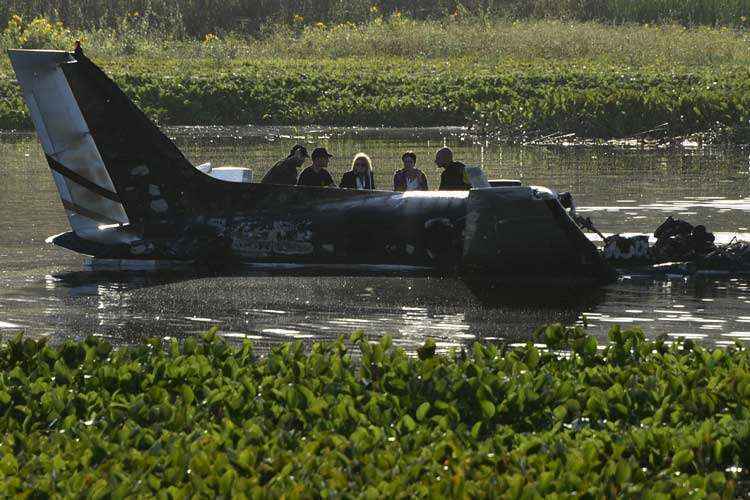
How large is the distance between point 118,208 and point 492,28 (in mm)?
49863

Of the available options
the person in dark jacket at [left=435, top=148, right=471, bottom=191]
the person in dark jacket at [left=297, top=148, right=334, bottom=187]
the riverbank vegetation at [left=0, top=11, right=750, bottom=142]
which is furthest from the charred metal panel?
the riverbank vegetation at [left=0, top=11, right=750, bottom=142]

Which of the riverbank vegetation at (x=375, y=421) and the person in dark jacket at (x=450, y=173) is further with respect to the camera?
the person in dark jacket at (x=450, y=173)

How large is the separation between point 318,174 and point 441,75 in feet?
116

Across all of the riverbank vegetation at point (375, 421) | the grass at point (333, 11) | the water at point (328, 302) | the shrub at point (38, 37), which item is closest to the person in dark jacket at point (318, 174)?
the water at point (328, 302)

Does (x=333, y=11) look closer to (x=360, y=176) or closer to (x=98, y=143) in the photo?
(x=360, y=176)

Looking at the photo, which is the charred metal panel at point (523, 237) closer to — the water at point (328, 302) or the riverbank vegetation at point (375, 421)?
the water at point (328, 302)

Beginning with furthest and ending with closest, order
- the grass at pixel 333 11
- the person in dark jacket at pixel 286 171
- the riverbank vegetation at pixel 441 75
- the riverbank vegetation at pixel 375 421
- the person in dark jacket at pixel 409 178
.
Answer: the grass at pixel 333 11 < the riverbank vegetation at pixel 441 75 < the person in dark jacket at pixel 286 171 < the person in dark jacket at pixel 409 178 < the riverbank vegetation at pixel 375 421

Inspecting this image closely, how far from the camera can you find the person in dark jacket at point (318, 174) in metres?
22.1

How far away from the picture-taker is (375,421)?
1091 centimetres

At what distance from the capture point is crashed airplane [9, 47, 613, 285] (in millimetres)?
19500

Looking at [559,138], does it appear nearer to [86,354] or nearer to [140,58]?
[140,58]

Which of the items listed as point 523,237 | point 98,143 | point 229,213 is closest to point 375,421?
point 523,237

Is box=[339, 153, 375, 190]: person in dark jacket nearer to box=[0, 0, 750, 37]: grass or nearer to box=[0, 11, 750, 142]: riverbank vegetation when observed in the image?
box=[0, 11, 750, 142]: riverbank vegetation

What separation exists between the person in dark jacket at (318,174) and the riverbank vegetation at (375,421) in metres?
8.73
